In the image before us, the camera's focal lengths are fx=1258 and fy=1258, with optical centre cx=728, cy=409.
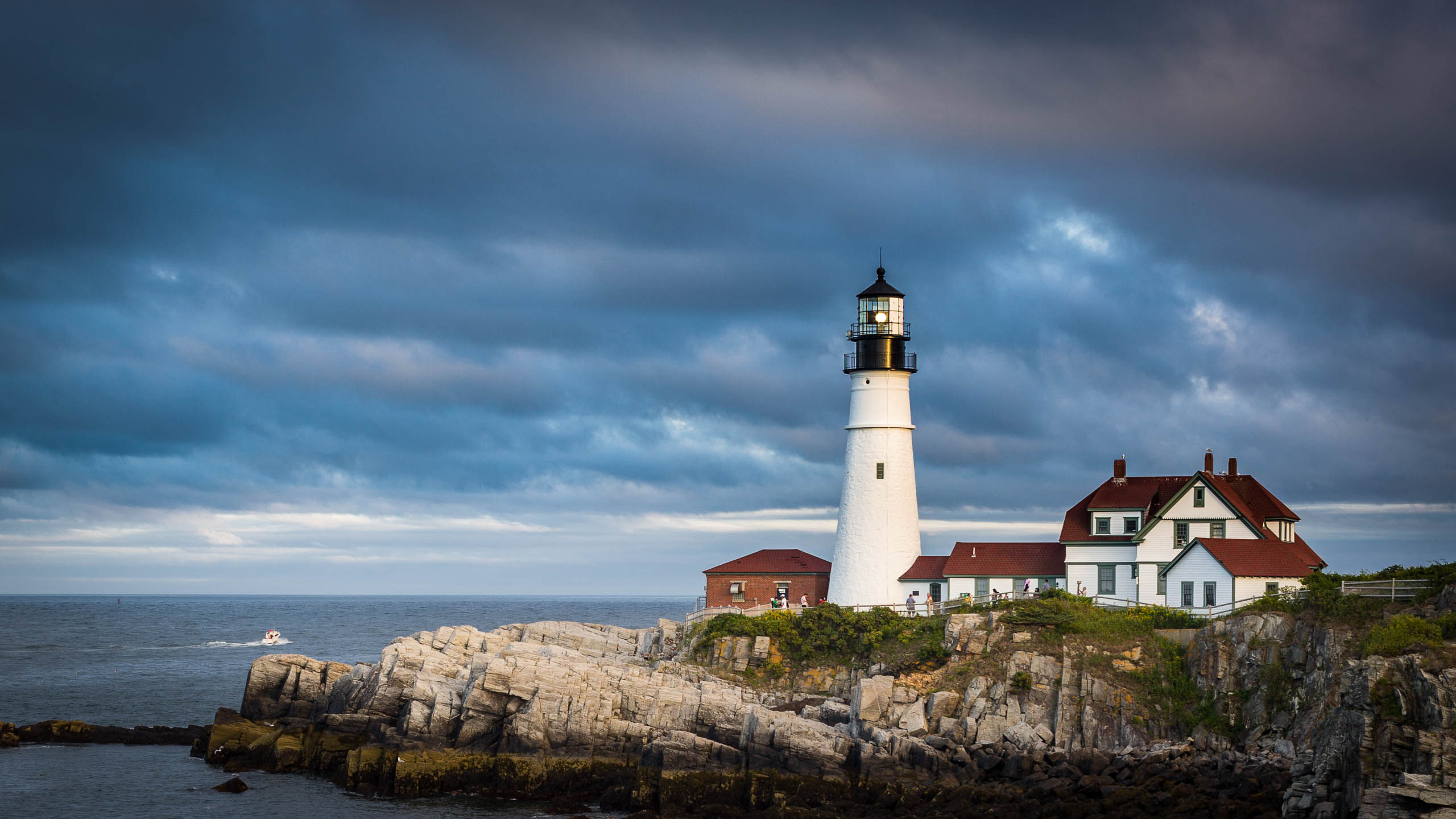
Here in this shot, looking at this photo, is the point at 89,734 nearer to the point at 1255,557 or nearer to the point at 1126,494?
the point at 1126,494

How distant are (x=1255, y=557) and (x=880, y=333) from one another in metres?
14.8

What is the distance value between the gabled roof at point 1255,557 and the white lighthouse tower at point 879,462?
9.73 m

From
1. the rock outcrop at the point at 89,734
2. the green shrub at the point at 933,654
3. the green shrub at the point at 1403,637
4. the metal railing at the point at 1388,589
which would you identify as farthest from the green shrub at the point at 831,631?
the rock outcrop at the point at 89,734

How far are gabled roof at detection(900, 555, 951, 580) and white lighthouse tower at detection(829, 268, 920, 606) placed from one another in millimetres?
225

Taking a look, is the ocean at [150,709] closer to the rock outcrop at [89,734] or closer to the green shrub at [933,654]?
the rock outcrop at [89,734]

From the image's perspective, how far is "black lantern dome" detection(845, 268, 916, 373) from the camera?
4578cm

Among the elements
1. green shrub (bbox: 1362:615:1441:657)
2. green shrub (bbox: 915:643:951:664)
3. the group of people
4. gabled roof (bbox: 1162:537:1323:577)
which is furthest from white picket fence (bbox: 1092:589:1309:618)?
the group of people

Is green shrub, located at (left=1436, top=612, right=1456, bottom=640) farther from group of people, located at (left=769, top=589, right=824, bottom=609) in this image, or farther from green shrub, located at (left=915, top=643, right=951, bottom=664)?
group of people, located at (left=769, top=589, right=824, bottom=609)

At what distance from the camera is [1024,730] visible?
108 ft

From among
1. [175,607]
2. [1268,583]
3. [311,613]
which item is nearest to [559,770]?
[1268,583]

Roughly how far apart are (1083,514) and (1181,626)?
901 centimetres

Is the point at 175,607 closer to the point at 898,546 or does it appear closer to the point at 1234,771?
the point at 898,546

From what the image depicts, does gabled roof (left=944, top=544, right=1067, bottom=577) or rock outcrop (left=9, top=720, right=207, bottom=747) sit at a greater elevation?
gabled roof (left=944, top=544, right=1067, bottom=577)

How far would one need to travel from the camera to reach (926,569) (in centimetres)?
4631
